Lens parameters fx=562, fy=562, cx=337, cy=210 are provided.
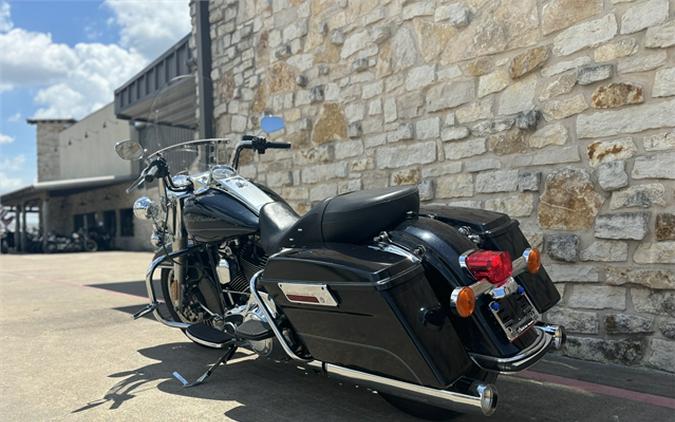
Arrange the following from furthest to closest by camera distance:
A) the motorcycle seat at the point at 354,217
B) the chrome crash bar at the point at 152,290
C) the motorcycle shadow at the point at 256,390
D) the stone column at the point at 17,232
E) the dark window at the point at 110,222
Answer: the stone column at the point at 17,232, the dark window at the point at 110,222, the chrome crash bar at the point at 152,290, the motorcycle shadow at the point at 256,390, the motorcycle seat at the point at 354,217

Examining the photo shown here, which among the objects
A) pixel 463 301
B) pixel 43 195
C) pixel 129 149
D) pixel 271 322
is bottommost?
pixel 271 322

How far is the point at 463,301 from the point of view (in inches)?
91.0

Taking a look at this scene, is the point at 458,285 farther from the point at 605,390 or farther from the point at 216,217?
the point at 216,217

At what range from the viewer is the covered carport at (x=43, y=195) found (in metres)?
21.6

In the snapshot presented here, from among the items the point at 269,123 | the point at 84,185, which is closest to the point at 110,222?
the point at 84,185

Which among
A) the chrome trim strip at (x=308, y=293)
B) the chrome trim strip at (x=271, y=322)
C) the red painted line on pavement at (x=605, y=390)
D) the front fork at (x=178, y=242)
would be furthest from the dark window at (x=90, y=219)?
the chrome trim strip at (x=308, y=293)

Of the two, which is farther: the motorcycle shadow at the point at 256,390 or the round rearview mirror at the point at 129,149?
the round rearview mirror at the point at 129,149

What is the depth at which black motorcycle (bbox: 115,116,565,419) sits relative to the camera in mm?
2307

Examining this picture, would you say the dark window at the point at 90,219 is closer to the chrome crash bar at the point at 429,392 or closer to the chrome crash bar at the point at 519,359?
the chrome crash bar at the point at 429,392

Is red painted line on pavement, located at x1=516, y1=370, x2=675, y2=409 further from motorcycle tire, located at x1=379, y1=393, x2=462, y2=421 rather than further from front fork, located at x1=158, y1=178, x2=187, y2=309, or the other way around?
front fork, located at x1=158, y1=178, x2=187, y2=309

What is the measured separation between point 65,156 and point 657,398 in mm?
31069

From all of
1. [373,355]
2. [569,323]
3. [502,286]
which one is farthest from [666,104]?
[373,355]

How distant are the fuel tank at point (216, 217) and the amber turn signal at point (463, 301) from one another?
4.87 feet

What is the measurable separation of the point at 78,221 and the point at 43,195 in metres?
4.21
